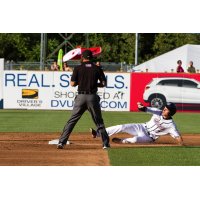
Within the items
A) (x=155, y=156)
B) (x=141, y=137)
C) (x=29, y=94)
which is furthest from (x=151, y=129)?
(x=29, y=94)

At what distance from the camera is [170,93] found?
2005 centimetres

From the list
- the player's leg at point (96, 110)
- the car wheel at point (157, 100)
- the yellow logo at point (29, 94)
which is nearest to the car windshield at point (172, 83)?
the car wheel at point (157, 100)

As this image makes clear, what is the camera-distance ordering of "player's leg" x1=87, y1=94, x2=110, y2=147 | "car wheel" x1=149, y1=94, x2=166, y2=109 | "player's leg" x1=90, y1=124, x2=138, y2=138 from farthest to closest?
"car wheel" x1=149, y1=94, x2=166, y2=109 → "player's leg" x1=90, y1=124, x2=138, y2=138 → "player's leg" x1=87, y1=94, x2=110, y2=147

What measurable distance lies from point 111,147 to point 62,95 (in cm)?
1158

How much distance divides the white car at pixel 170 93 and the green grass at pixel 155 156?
36.4ft

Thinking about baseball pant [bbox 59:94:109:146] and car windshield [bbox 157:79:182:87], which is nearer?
baseball pant [bbox 59:94:109:146]

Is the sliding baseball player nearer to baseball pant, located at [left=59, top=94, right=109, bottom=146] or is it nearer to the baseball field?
the baseball field

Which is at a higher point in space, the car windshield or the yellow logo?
the car windshield

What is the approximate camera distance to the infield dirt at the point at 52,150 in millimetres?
7152

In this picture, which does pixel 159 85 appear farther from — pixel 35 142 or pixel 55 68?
pixel 35 142

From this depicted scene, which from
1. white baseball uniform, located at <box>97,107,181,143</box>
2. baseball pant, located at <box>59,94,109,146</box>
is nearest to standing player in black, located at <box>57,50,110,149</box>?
baseball pant, located at <box>59,94,109,146</box>

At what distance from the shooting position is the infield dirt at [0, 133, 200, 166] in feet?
23.5

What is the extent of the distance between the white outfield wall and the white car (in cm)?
120

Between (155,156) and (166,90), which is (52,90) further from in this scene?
(155,156)
